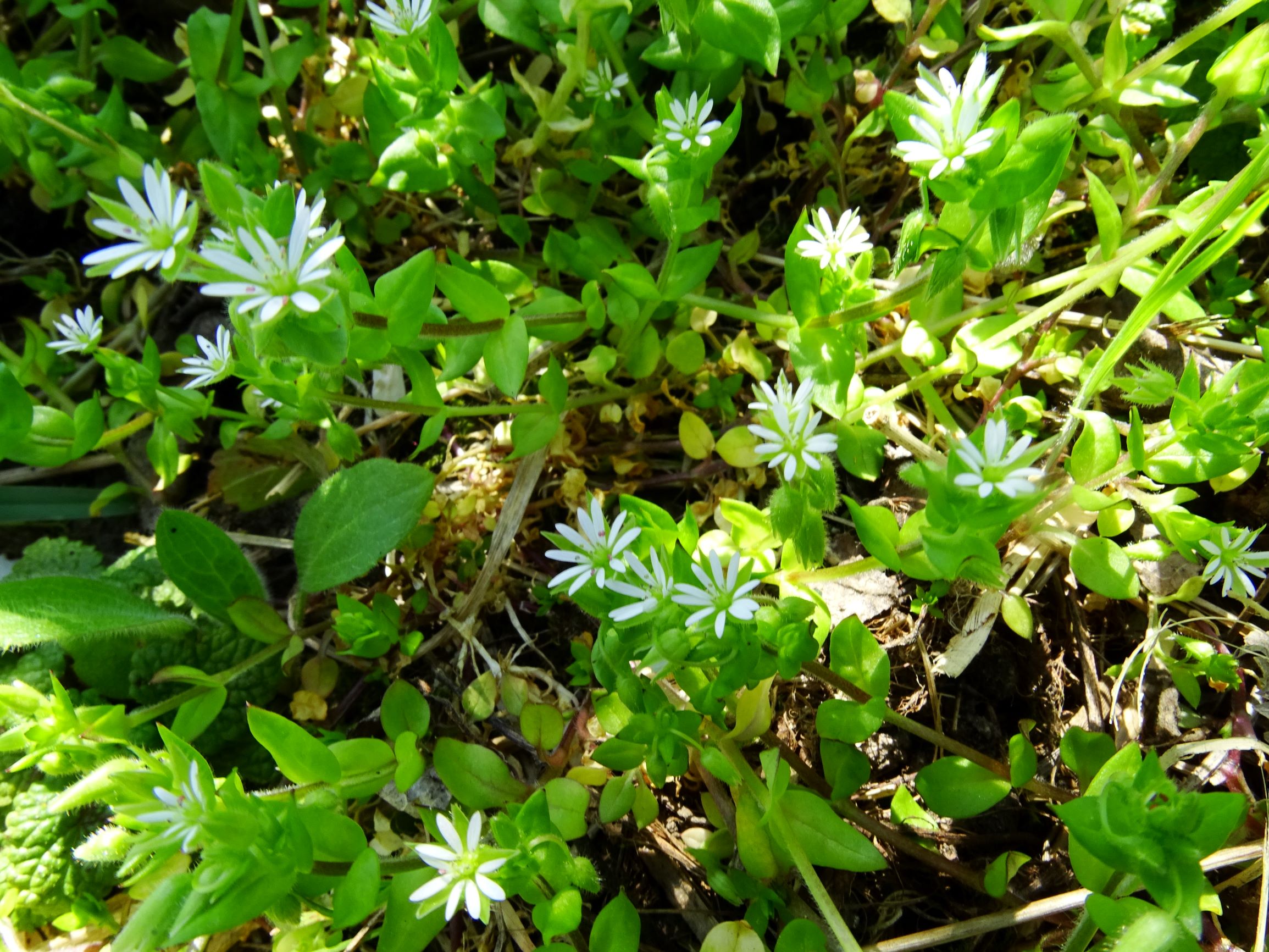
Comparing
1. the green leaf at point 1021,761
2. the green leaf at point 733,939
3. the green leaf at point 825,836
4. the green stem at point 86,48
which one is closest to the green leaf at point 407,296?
the green leaf at point 825,836

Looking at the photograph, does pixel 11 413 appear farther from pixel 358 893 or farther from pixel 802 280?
pixel 802 280

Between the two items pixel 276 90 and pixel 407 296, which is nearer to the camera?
pixel 407 296

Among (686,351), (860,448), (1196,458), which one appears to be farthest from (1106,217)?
(686,351)

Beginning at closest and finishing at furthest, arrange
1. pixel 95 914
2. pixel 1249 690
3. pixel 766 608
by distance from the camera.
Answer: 1. pixel 766 608
2. pixel 1249 690
3. pixel 95 914

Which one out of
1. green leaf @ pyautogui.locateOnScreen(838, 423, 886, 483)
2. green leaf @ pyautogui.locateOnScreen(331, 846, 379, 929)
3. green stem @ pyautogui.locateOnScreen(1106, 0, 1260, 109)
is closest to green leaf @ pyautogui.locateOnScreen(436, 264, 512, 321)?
green leaf @ pyautogui.locateOnScreen(838, 423, 886, 483)

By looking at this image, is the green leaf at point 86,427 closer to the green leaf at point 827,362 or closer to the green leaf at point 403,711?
the green leaf at point 403,711

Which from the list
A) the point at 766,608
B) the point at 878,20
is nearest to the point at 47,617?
the point at 766,608

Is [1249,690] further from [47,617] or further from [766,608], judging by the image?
[47,617]
